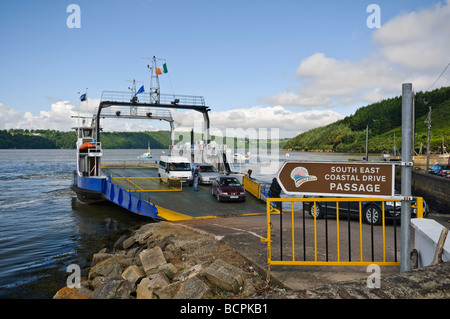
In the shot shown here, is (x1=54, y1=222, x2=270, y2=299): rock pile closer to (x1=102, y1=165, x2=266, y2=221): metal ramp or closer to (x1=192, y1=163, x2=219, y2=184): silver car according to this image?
(x1=102, y1=165, x2=266, y2=221): metal ramp

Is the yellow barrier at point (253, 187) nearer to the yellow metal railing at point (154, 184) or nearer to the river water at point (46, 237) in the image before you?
the yellow metal railing at point (154, 184)

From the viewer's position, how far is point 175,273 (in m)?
8.33

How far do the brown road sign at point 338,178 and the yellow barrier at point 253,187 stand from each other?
48.2ft

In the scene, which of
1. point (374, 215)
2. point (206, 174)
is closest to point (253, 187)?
point (206, 174)

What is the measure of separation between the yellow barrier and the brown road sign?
14697mm

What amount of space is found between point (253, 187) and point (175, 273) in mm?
13122

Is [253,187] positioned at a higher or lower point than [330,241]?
higher

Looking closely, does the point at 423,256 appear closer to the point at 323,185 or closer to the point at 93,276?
the point at 323,185

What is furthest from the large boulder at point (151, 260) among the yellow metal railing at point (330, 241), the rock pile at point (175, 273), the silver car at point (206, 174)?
the silver car at point (206, 174)

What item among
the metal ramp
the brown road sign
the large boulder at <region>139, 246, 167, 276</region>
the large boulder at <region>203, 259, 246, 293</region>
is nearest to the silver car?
the metal ramp

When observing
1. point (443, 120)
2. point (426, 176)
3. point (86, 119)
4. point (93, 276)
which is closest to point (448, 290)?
point (93, 276)

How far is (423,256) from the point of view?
5.67m

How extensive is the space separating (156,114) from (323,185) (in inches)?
1204

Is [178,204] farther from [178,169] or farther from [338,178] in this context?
[338,178]
